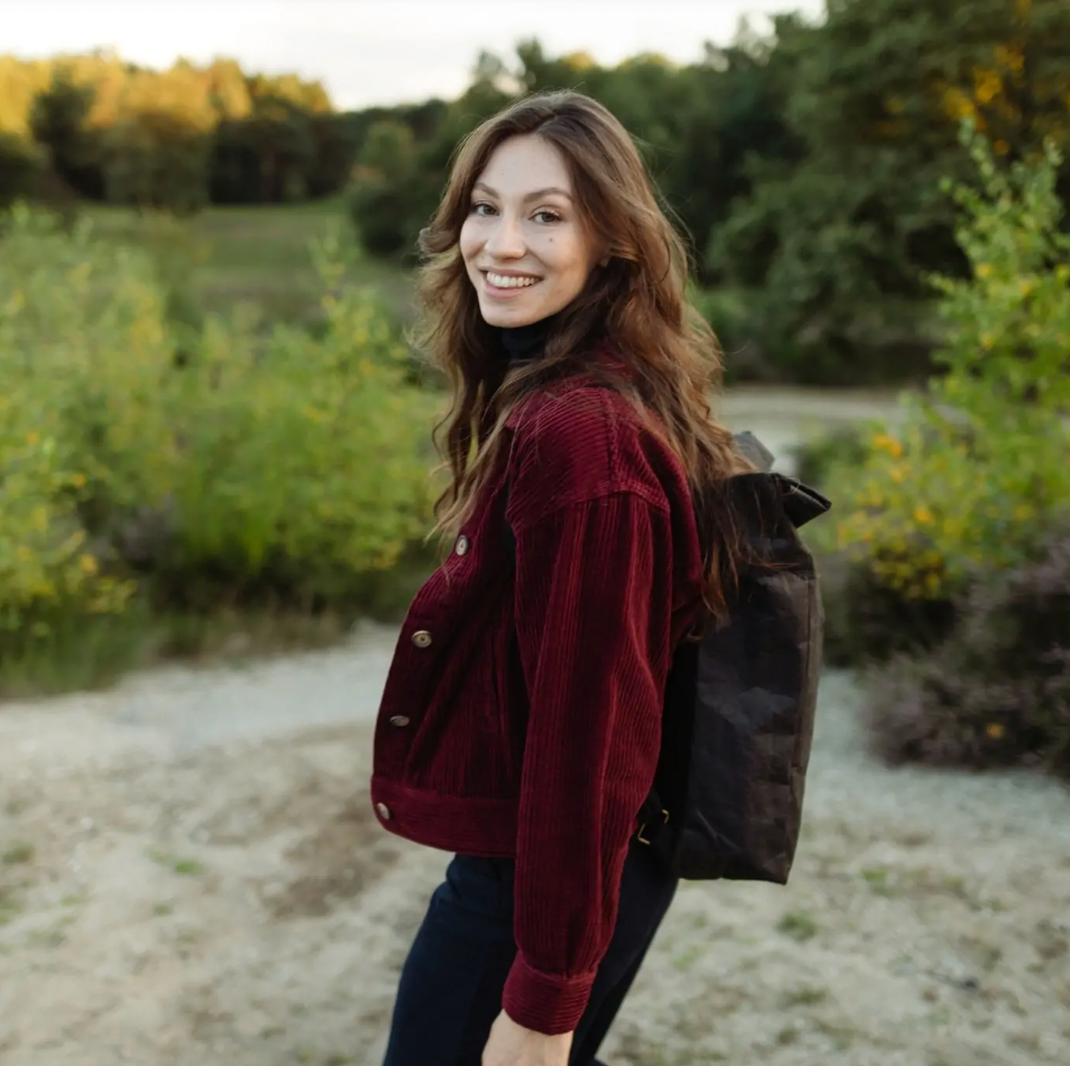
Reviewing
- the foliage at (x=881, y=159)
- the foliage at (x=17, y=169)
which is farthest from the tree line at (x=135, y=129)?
the foliage at (x=881, y=159)

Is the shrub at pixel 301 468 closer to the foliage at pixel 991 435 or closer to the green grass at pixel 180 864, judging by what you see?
the foliage at pixel 991 435

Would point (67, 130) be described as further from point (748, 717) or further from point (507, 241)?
point (748, 717)

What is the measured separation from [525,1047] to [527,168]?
1.03 metres

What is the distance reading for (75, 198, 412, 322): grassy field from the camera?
16578mm

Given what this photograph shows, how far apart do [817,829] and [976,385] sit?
209cm

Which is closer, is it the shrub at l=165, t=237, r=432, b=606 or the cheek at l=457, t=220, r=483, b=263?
the cheek at l=457, t=220, r=483, b=263

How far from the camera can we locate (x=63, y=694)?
5.29m

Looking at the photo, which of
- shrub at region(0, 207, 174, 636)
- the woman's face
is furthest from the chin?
shrub at region(0, 207, 174, 636)

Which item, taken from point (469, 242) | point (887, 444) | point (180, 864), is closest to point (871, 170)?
point (887, 444)

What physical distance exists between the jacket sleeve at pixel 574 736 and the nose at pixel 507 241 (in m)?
0.38

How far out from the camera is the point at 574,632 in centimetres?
122

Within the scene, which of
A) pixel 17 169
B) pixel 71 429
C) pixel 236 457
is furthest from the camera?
pixel 17 169

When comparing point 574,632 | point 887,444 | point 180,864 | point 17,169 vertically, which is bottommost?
point 180,864

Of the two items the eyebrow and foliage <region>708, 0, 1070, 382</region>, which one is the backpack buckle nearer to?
the eyebrow
